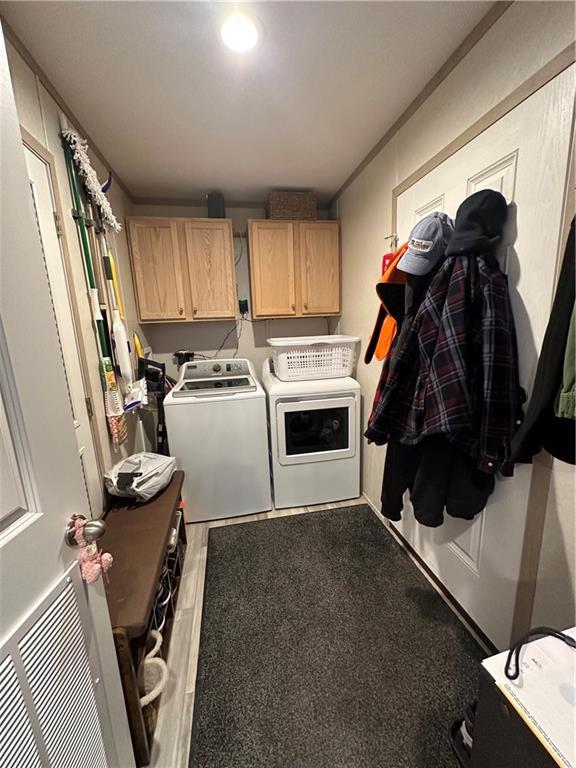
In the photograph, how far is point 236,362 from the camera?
2619mm

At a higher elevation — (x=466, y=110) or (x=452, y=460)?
(x=466, y=110)

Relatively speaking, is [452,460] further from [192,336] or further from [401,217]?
[192,336]

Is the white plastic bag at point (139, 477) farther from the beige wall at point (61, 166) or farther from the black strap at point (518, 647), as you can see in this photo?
the black strap at point (518, 647)

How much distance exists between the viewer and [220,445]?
6.82 feet

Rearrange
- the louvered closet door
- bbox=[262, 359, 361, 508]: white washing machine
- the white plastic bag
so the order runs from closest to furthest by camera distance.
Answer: the louvered closet door, the white plastic bag, bbox=[262, 359, 361, 508]: white washing machine

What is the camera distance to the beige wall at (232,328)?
2.64 metres

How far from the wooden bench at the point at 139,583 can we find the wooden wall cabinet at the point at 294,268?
5.25ft

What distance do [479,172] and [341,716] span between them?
210 cm

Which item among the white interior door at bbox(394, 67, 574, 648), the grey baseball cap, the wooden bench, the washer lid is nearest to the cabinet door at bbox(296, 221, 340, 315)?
the washer lid

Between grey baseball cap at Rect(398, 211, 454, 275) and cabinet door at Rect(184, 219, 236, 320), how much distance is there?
1.64m

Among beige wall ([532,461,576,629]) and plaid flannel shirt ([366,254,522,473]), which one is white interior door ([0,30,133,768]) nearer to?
plaid flannel shirt ([366,254,522,473])

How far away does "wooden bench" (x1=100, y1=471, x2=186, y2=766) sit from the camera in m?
0.93

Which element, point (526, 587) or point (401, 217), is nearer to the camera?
point (526, 587)

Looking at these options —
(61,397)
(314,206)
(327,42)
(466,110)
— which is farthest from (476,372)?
(314,206)
